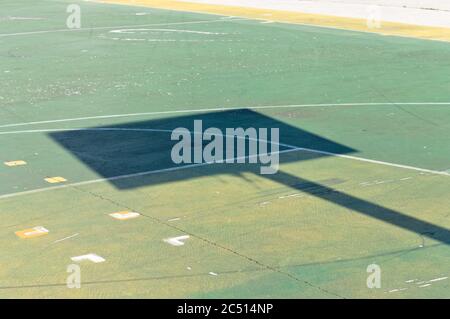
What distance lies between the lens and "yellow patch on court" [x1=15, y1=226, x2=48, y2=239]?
16.7m

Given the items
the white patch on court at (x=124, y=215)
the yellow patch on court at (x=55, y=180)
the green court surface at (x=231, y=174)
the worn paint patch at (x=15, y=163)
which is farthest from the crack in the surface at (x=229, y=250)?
the worn paint patch at (x=15, y=163)

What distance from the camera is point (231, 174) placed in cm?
2041

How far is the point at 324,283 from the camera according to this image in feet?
47.1

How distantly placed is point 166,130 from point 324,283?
35.9 ft

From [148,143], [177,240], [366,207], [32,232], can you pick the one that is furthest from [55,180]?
[366,207]

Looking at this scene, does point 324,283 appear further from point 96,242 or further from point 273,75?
point 273,75

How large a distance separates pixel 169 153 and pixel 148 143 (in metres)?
1.23

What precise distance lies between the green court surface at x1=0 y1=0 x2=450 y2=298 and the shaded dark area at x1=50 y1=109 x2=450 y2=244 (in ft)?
0.18

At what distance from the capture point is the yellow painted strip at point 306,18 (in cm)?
4109

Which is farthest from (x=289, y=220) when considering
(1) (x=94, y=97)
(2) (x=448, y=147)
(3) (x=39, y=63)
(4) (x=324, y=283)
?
(3) (x=39, y=63)

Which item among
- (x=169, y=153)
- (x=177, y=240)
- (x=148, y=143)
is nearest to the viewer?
(x=177, y=240)

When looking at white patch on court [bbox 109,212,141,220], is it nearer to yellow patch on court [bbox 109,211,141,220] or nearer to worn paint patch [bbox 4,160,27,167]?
yellow patch on court [bbox 109,211,141,220]

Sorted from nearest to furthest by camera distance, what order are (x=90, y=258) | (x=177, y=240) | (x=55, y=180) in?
(x=90, y=258) < (x=177, y=240) < (x=55, y=180)

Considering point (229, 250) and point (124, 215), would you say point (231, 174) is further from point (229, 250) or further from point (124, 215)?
point (229, 250)
